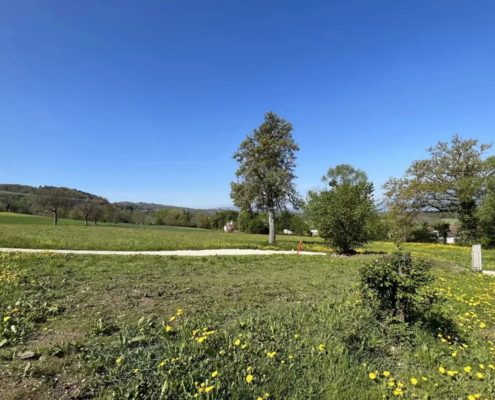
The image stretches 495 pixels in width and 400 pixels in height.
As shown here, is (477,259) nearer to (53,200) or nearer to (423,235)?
(423,235)

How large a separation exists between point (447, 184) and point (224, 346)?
98.1ft

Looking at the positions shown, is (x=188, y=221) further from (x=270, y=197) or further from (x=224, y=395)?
(x=224, y=395)

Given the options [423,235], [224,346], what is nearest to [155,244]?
[224,346]

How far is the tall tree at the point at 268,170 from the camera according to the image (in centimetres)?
2220

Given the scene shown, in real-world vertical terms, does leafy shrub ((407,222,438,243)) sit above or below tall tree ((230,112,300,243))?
below

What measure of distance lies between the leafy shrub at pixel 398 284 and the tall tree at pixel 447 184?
25607mm

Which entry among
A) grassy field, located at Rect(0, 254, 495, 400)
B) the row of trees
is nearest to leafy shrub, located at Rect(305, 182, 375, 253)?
the row of trees

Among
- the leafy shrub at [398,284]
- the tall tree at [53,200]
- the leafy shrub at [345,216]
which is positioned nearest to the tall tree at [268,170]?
the leafy shrub at [345,216]

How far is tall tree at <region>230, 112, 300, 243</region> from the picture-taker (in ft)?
72.8

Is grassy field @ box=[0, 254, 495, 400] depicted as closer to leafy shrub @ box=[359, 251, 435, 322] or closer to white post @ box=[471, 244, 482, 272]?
leafy shrub @ box=[359, 251, 435, 322]

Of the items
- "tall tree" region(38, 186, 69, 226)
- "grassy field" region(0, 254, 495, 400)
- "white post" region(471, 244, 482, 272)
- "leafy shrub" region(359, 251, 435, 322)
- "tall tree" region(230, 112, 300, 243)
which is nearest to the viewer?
"grassy field" region(0, 254, 495, 400)

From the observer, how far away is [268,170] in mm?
22469

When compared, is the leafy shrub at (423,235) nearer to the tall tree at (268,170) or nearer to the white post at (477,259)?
the tall tree at (268,170)

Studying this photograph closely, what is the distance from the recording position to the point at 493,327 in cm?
448
